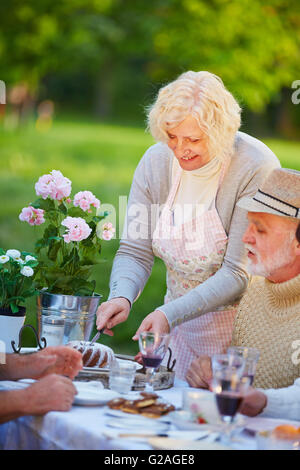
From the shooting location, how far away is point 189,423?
6.78ft

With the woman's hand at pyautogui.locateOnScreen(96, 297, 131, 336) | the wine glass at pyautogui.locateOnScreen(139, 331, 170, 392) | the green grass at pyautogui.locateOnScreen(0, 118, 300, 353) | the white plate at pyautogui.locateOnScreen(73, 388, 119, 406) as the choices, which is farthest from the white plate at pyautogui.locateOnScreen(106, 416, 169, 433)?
the green grass at pyautogui.locateOnScreen(0, 118, 300, 353)

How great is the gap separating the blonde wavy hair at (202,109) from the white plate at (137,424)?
1246 mm

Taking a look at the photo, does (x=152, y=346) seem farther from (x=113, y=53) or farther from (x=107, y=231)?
(x=113, y=53)

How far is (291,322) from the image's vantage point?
266cm

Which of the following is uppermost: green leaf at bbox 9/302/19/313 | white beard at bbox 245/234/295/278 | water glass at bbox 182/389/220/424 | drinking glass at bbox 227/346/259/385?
white beard at bbox 245/234/295/278

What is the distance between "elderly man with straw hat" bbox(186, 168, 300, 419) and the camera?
2.64 m

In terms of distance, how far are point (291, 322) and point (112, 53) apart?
461 inches

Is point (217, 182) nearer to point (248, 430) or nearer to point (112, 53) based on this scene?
point (248, 430)

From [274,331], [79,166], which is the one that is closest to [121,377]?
[274,331]

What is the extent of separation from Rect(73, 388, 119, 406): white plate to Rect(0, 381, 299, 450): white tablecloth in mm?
15

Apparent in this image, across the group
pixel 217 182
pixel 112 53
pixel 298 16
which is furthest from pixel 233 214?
pixel 112 53

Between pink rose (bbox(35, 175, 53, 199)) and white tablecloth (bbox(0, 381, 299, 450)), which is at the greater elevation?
pink rose (bbox(35, 175, 53, 199))

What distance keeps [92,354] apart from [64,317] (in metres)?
0.26

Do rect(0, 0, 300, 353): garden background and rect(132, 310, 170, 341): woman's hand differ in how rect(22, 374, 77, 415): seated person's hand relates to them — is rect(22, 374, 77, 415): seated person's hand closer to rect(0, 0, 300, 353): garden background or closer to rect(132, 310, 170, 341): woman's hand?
rect(132, 310, 170, 341): woman's hand
